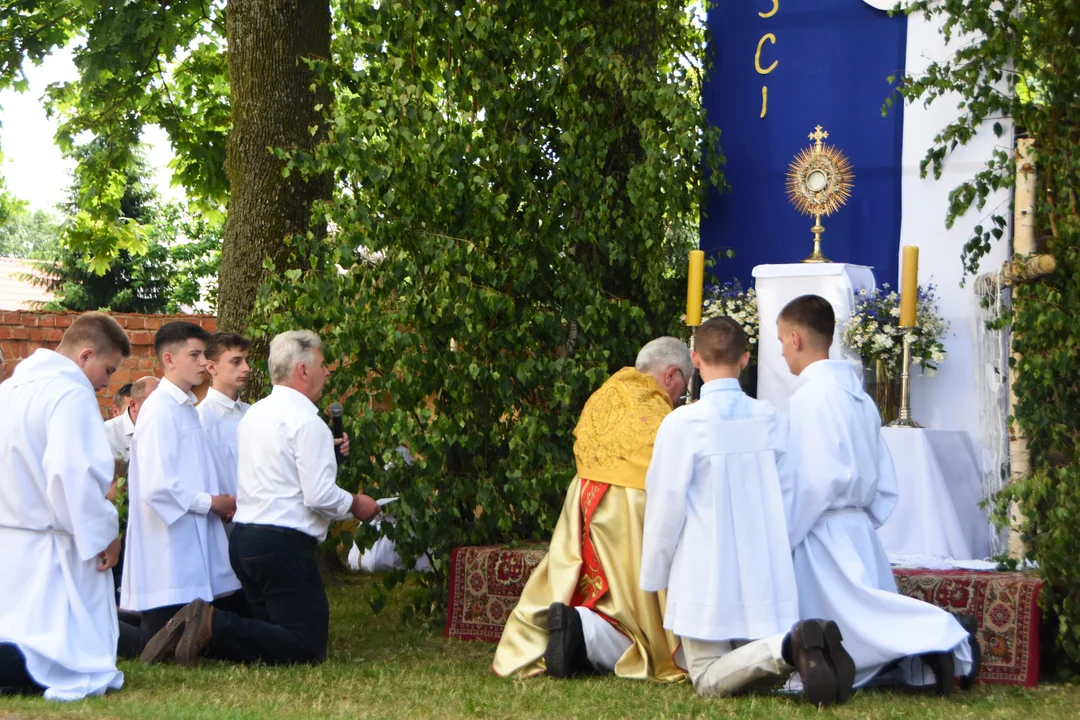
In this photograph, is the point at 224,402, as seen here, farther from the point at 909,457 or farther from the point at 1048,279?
the point at 1048,279

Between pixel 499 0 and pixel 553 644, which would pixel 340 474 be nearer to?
pixel 553 644

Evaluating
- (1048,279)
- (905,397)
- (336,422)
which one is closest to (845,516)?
(905,397)

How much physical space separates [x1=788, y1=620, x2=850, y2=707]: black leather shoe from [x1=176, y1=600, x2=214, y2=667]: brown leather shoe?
2729 millimetres

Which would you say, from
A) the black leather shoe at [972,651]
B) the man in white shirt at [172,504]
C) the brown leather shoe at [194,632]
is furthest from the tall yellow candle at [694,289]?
the brown leather shoe at [194,632]

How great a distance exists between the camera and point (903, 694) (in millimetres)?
5594

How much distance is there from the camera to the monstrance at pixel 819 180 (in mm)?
8688

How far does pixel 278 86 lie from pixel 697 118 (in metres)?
3.13

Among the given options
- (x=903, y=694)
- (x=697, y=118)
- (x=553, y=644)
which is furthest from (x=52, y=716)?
(x=697, y=118)

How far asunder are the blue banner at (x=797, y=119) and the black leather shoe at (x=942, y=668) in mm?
3498

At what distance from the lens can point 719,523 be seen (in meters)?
5.62

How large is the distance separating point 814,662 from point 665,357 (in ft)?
5.83

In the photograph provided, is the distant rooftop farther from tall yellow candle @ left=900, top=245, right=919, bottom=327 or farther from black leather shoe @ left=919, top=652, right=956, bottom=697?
black leather shoe @ left=919, top=652, right=956, bottom=697

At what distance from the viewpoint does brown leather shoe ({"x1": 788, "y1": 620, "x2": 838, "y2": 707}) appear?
16.7 feet

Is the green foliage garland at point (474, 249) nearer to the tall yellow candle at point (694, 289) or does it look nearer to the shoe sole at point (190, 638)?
the tall yellow candle at point (694, 289)
